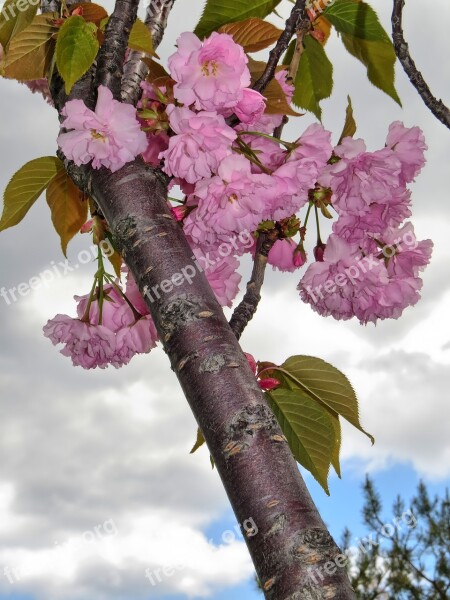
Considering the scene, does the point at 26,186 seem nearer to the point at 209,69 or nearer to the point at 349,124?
the point at 209,69

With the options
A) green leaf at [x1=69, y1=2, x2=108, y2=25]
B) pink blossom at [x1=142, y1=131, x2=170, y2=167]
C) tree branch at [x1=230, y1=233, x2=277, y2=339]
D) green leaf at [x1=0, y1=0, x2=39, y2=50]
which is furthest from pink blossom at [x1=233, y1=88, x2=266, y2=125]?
green leaf at [x1=0, y1=0, x2=39, y2=50]

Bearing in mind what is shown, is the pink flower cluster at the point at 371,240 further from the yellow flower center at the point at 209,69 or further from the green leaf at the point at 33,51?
the green leaf at the point at 33,51

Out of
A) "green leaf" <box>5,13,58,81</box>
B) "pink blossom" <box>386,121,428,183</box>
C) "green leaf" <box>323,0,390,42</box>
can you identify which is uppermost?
"green leaf" <box>323,0,390,42</box>

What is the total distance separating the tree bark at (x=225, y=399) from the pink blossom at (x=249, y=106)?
6.7 inches

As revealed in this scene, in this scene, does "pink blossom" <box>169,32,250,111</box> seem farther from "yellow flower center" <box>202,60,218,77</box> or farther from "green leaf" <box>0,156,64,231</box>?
"green leaf" <box>0,156,64,231</box>

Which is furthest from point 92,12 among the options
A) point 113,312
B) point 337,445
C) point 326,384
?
point 337,445

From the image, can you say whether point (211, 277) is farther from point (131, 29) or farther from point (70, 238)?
point (131, 29)

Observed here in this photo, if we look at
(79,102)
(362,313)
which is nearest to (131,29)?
(79,102)

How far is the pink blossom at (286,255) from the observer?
1.48m

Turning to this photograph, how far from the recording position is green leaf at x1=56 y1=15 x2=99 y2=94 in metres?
1.12

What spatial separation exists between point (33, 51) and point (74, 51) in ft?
0.57

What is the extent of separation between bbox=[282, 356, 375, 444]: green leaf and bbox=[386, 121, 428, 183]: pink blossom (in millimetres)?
385

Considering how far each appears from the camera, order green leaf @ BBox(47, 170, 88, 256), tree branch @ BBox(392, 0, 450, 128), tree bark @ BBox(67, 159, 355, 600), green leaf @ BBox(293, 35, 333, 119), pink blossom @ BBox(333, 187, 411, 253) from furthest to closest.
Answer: green leaf @ BBox(293, 35, 333, 119) → green leaf @ BBox(47, 170, 88, 256) → pink blossom @ BBox(333, 187, 411, 253) → tree branch @ BBox(392, 0, 450, 128) → tree bark @ BBox(67, 159, 355, 600)

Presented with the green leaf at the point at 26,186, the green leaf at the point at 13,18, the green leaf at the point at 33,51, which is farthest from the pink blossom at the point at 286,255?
the green leaf at the point at 13,18
